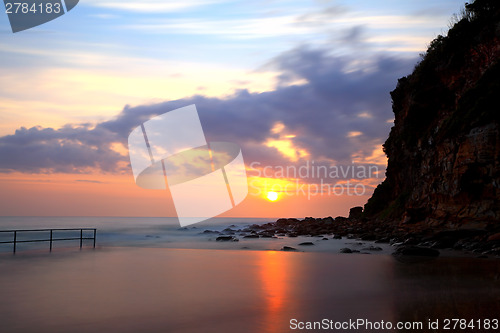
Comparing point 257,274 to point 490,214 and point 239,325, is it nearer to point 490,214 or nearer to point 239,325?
point 239,325

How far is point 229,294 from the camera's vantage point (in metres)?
9.57

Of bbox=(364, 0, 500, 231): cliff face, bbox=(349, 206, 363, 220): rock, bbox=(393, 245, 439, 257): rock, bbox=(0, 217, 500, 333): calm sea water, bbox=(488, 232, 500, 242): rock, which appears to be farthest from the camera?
bbox=(349, 206, 363, 220): rock

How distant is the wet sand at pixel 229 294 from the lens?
6910 mm

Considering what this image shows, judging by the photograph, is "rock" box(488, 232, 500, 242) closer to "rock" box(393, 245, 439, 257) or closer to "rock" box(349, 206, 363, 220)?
"rock" box(393, 245, 439, 257)

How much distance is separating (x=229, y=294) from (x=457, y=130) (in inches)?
813

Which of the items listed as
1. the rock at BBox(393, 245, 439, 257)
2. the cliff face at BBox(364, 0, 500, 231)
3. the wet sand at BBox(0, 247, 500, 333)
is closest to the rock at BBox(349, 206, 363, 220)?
the cliff face at BBox(364, 0, 500, 231)

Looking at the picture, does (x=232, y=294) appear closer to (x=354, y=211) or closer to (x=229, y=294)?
(x=229, y=294)

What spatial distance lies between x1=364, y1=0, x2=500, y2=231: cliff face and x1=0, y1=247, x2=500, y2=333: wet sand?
7660mm

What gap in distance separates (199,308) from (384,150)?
140ft

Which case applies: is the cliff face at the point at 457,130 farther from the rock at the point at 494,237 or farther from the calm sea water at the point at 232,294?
the calm sea water at the point at 232,294

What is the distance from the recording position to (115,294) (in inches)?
360

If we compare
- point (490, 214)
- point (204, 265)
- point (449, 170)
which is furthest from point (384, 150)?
point (204, 265)

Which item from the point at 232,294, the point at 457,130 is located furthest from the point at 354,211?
the point at 232,294

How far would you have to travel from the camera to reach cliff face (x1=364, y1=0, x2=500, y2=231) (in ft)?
69.3
